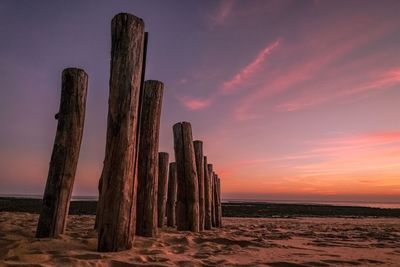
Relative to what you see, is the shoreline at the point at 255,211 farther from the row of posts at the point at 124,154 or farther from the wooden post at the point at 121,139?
the wooden post at the point at 121,139

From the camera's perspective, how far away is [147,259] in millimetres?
3738

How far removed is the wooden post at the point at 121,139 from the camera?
4015mm

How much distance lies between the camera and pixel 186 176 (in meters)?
7.29

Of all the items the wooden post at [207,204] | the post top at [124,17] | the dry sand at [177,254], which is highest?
the post top at [124,17]

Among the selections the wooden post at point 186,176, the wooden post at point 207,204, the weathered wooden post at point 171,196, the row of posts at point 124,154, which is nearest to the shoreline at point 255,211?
the weathered wooden post at point 171,196

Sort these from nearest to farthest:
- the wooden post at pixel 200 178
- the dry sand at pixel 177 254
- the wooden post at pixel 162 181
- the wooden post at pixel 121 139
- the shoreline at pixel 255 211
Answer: the dry sand at pixel 177 254, the wooden post at pixel 121 139, the wooden post at pixel 200 178, the wooden post at pixel 162 181, the shoreline at pixel 255 211

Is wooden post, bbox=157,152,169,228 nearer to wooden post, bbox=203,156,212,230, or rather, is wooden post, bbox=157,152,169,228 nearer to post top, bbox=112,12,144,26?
wooden post, bbox=203,156,212,230

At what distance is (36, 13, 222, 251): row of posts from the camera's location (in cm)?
405

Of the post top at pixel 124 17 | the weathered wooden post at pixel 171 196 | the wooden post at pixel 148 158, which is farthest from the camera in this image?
→ the weathered wooden post at pixel 171 196

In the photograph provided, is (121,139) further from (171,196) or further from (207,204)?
(171,196)

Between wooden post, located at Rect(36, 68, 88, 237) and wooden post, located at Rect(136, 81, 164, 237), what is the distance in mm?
1005

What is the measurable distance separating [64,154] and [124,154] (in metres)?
1.54

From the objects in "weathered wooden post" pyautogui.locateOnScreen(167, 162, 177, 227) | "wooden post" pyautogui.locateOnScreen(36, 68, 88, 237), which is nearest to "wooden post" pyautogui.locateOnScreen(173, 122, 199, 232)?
"wooden post" pyautogui.locateOnScreen(36, 68, 88, 237)

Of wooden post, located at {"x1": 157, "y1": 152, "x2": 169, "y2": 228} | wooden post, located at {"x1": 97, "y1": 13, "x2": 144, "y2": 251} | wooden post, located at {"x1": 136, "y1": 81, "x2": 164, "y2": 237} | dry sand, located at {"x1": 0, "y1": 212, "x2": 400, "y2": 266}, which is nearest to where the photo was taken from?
dry sand, located at {"x1": 0, "y1": 212, "x2": 400, "y2": 266}
